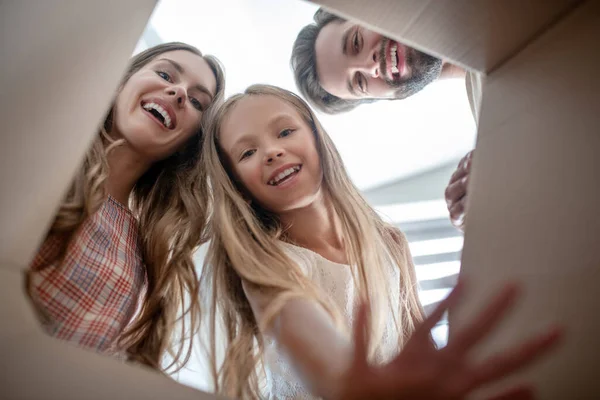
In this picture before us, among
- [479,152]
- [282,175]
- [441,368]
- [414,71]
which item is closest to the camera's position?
[441,368]

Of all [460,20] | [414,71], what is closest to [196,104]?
[414,71]

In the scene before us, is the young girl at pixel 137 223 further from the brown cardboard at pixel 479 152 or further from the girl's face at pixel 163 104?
the brown cardboard at pixel 479 152

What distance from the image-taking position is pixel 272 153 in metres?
0.85

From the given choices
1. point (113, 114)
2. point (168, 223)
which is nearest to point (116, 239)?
point (168, 223)

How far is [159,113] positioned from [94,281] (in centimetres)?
32

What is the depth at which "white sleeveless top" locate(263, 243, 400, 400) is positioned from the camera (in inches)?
27.8

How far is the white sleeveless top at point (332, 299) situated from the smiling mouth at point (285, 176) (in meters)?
0.11

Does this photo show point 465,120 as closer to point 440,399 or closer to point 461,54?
point 461,54

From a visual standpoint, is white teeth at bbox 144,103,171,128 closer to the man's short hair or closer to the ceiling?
the ceiling

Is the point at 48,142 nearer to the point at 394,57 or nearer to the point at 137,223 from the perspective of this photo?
Answer: the point at 137,223

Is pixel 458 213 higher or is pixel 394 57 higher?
pixel 394 57

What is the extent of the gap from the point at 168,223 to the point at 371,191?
1.28 feet

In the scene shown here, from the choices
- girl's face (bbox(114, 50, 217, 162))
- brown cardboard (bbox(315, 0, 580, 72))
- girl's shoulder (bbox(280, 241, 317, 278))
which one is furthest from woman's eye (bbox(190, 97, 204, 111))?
brown cardboard (bbox(315, 0, 580, 72))

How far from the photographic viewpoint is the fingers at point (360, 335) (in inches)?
16.4
